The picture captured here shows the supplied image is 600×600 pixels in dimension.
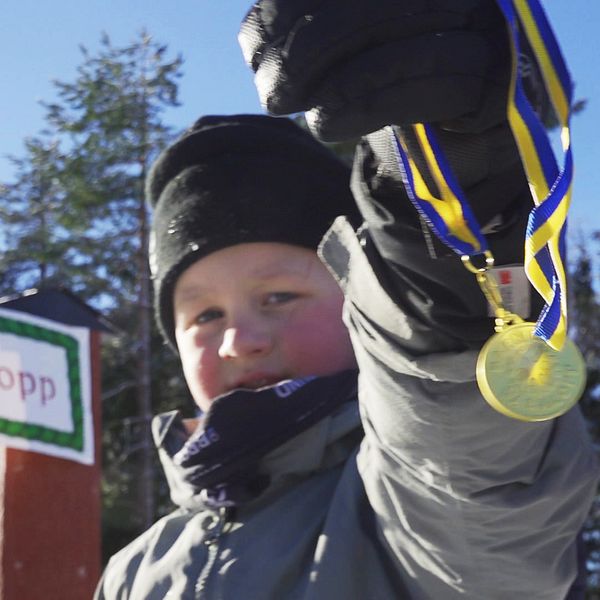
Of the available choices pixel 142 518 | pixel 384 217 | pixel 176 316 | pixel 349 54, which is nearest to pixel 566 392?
pixel 384 217

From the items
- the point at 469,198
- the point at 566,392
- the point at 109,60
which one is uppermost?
the point at 109,60

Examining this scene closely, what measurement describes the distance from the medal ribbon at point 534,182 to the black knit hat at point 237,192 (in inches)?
44.1

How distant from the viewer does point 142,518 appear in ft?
54.3

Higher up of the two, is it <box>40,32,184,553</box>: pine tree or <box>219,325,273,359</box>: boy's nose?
<box>40,32,184,553</box>: pine tree

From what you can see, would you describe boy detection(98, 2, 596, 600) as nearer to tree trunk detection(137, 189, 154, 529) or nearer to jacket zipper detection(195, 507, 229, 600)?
jacket zipper detection(195, 507, 229, 600)

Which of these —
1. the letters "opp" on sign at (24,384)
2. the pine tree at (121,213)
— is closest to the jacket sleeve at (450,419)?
the letters "opp" on sign at (24,384)

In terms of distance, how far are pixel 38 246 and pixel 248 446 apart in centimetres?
1722

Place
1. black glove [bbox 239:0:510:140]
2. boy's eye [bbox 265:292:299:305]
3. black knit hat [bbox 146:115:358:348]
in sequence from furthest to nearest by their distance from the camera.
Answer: black knit hat [bbox 146:115:358:348] < boy's eye [bbox 265:292:299:305] < black glove [bbox 239:0:510:140]

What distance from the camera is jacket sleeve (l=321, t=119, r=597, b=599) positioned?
1107mm

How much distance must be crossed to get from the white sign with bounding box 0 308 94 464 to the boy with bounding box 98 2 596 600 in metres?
4.13

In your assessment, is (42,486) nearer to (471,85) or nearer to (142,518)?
(471,85)

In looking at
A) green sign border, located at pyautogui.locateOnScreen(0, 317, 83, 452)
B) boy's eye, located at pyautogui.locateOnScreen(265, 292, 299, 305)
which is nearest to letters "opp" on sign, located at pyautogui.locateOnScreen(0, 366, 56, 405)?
green sign border, located at pyautogui.locateOnScreen(0, 317, 83, 452)

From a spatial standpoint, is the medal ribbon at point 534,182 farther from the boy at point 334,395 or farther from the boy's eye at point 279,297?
the boy's eye at point 279,297

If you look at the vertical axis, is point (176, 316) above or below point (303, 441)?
above
